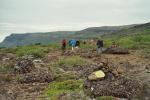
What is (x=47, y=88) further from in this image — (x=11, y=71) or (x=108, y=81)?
(x=11, y=71)

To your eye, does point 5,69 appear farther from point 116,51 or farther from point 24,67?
point 116,51

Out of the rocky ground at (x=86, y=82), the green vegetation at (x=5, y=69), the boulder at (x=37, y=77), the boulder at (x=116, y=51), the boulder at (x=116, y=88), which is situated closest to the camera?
the boulder at (x=116, y=88)

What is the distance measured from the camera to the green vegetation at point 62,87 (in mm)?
22969

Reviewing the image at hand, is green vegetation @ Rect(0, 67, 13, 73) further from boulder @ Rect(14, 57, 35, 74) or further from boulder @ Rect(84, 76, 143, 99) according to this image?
boulder @ Rect(84, 76, 143, 99)

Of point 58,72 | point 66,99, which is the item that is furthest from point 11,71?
point 66,99

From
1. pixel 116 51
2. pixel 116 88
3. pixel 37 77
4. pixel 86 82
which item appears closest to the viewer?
pixel 116 88

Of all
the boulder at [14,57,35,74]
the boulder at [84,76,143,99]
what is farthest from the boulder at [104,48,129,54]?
the boulder at [84,76,143,99]

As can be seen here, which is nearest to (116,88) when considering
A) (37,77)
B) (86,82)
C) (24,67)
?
(86,82)

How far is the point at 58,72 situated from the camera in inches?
1183

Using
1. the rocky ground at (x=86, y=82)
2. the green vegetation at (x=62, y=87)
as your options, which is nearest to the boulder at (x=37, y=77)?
the rocky ground at (x=86, y=82)

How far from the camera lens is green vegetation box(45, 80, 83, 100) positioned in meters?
23.0

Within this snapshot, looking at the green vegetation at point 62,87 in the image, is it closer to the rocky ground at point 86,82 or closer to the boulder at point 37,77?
the rocky ground at point 86,82

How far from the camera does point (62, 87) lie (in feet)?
80.4

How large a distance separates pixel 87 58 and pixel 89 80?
1721 cm
